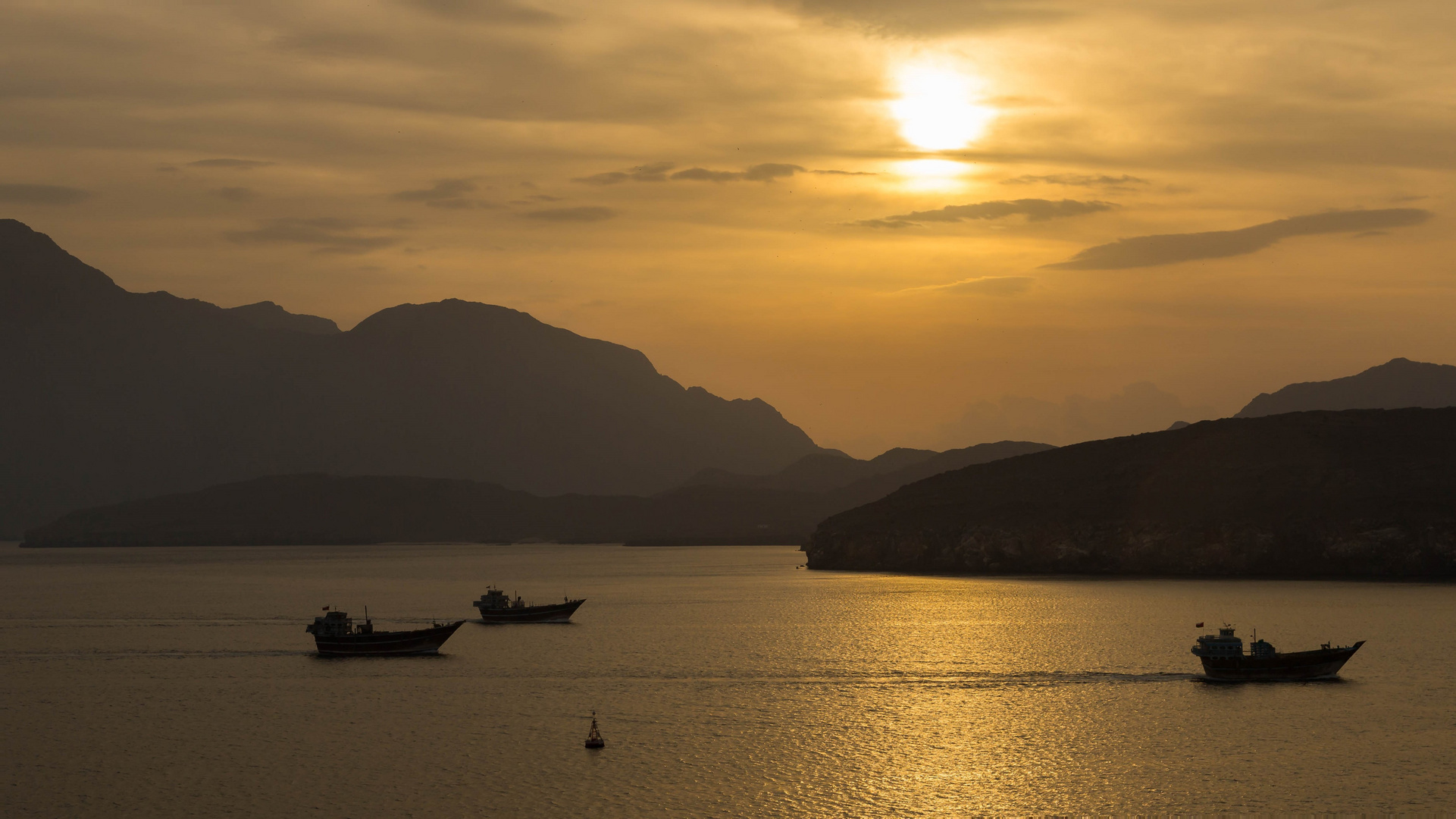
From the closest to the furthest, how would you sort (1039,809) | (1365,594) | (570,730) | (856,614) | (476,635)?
(1039,809)
(570,730)
(476,635)
(856,614)
(1365,594)

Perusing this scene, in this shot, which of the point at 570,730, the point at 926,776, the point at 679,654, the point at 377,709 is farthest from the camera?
the point at 679,654

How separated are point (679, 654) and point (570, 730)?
1542 inches

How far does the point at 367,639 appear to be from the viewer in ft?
393

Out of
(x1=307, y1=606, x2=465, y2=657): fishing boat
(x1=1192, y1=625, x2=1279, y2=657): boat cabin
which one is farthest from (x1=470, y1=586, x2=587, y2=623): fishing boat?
(x1=1192, y1=625, x2=1279, y2=657): boat cabin

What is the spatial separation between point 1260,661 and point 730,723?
4286 cm

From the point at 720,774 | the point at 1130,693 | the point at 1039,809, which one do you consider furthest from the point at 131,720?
the point at 1130,693

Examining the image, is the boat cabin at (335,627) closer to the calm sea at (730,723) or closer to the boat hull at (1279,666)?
the calm sea at (730,723)

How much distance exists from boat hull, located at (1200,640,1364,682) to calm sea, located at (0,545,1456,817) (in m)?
1.06

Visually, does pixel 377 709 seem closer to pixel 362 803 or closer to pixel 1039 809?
pixel 362 803

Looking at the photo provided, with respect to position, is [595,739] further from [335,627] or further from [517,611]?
[517,611]

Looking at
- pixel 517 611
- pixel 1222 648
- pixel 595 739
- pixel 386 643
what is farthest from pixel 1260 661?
pixel 517 611

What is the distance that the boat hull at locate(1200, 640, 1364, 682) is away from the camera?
3844 inches

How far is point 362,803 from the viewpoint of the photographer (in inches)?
2501

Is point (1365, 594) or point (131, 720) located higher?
point (1365, 594)
